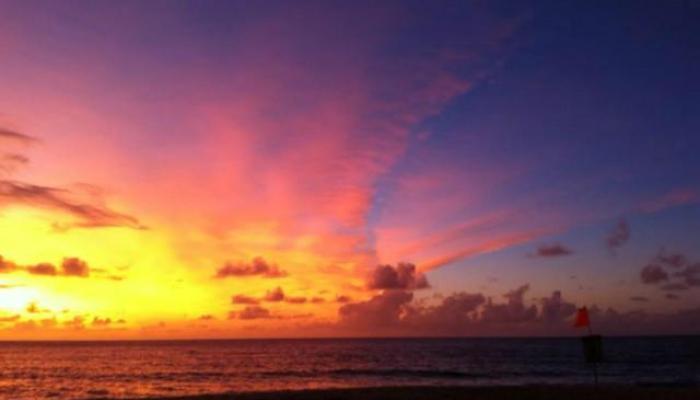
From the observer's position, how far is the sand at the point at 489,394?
33.8m

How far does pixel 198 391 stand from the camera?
5138cm

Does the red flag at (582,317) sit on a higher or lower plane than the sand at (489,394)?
higher

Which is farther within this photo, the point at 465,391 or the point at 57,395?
the point at 57,395

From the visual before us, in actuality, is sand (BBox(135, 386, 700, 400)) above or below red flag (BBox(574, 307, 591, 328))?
below

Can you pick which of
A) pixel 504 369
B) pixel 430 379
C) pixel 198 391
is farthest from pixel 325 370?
pixel 198 391

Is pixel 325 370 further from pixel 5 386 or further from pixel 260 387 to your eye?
pixel 5 386

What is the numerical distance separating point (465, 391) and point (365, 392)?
6709 mm

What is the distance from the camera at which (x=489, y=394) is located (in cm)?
3484

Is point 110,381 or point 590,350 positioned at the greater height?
point 590,350

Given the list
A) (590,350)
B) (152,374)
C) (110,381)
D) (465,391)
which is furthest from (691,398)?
(152,374)

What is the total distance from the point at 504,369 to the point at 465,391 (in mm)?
47175

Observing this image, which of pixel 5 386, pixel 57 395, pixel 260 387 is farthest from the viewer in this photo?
pixel 5 386

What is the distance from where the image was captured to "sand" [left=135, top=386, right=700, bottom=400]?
111ft

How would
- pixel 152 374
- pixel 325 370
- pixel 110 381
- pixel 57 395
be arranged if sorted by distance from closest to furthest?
pixel 57 395 → pixel 110 381 → pixel 152 374 → pixel 325 370
